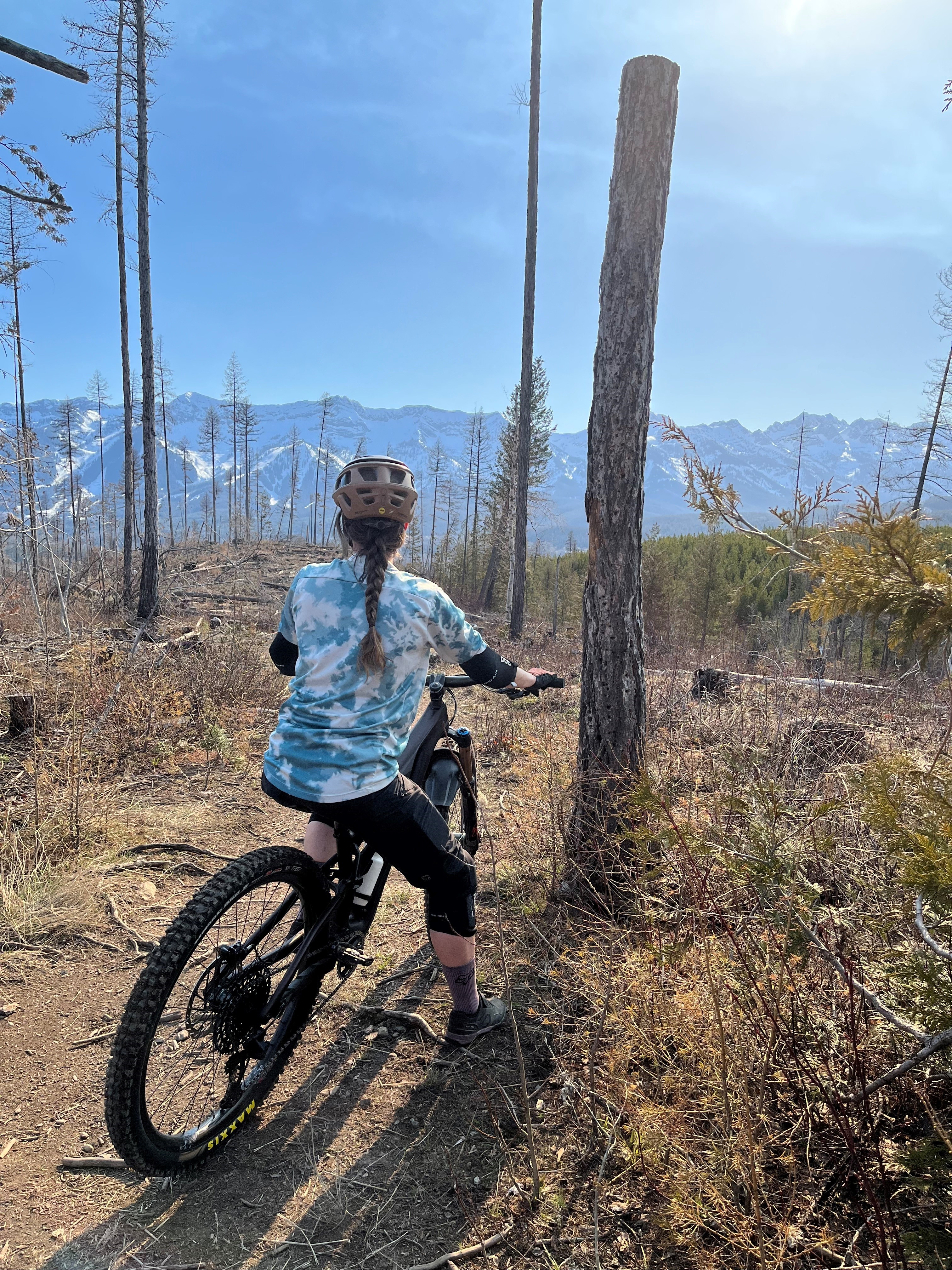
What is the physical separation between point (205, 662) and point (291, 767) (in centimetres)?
570

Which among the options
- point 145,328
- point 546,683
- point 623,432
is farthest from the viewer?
point 145,328

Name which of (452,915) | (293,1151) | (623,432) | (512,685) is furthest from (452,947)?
(623,432)

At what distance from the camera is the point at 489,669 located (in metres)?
2.58

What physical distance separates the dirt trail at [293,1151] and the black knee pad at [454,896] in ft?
2.02

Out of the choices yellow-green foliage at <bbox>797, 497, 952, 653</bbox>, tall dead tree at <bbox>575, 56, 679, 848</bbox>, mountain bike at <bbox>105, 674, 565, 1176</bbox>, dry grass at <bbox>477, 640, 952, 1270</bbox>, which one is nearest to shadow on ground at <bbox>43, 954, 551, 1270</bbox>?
mountain bike at <bbox>105, 674, 565, 1176</bbox>

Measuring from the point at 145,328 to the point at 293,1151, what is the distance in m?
15.8

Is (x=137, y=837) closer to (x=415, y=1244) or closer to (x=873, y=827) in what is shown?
(x=415, y=1244)

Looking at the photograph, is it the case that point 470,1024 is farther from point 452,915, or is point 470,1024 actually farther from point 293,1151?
point 293,1151

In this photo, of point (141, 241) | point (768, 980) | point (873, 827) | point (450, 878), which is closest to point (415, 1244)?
point (450, 878)

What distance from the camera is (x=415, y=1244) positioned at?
6.64 ft

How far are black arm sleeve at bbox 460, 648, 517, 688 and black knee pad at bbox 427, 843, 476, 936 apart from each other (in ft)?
2.10

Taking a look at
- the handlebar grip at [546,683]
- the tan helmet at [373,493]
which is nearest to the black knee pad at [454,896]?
the handlebar grip at [546,683]

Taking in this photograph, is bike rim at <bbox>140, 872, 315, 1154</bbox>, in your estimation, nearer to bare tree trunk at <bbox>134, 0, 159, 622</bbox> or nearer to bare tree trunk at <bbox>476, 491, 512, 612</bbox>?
bare tree trunk at <bbox>134, 0, 159, 622</bbox>

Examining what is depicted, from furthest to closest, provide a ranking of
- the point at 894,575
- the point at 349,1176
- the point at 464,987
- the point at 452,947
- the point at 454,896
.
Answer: the point at 464,987 → the point at 452,947 → the point at 454,896 → the point at 349,1176 → the point at 894,575
